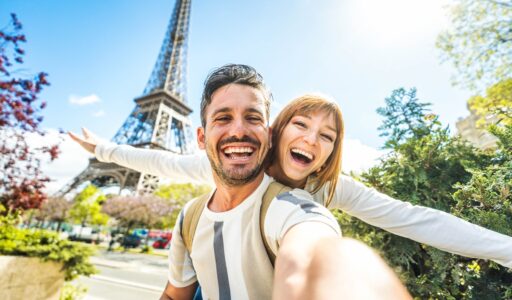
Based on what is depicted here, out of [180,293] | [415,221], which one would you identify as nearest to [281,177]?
[415,221]

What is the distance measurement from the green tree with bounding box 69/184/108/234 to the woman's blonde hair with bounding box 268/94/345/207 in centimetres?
3518

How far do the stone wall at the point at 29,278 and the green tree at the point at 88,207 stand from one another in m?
31.3

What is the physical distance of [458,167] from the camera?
1.87 m

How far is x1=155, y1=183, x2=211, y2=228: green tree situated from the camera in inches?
1066

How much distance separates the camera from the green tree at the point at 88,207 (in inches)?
1252

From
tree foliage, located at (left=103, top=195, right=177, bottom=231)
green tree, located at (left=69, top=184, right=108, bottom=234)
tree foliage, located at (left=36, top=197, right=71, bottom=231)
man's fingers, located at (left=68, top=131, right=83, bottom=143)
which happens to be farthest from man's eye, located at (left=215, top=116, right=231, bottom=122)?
tree foliage, located at (left=36, top=197, right=71, bottom=231)

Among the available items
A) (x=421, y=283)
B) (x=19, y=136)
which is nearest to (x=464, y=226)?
(x=421, y=283)

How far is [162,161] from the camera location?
8.01 feet

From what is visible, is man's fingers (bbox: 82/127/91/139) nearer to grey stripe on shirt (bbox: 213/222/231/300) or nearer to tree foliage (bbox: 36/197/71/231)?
grey stripe on shirt (bbox: 213/222/231/300)

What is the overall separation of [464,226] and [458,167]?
60cm

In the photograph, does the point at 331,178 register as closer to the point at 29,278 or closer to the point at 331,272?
the point at 331,272

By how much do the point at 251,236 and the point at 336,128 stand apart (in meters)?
1.02

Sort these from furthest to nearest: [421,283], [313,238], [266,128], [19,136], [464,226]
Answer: [19,136]
[421,283]
[266,128]
[464,226]
[313,238]

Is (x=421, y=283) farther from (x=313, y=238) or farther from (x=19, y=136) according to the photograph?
(x=19, y=136)
